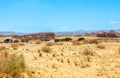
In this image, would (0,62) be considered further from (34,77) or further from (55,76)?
(55,76)

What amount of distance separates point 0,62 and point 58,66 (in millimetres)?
5966

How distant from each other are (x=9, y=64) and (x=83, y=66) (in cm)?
722

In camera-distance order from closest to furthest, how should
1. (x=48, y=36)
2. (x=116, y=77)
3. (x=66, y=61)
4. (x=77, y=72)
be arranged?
(x=116, y=77), (x=77, y=72), (x=66, y=61), (x=48, y=36)

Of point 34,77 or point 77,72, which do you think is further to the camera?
point 77,72

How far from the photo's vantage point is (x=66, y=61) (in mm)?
22391

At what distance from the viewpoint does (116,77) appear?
16156 mm

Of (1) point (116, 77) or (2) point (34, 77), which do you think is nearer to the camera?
(2) point (34, 77)

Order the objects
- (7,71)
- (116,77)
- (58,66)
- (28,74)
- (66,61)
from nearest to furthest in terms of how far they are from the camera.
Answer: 1. (7,71)
2. (28,74)
3. (116,77)
4. (58,66)
5. (66,61)

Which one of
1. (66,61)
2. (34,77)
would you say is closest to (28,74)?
(34,77)

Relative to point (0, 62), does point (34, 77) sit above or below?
below

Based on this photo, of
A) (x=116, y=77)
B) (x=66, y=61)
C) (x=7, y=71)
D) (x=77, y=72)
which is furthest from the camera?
(x=66, y=61)

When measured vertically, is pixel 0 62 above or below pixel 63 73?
above

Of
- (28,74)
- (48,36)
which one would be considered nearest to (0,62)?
(28,74)

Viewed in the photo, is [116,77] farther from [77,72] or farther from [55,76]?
[55,76]
